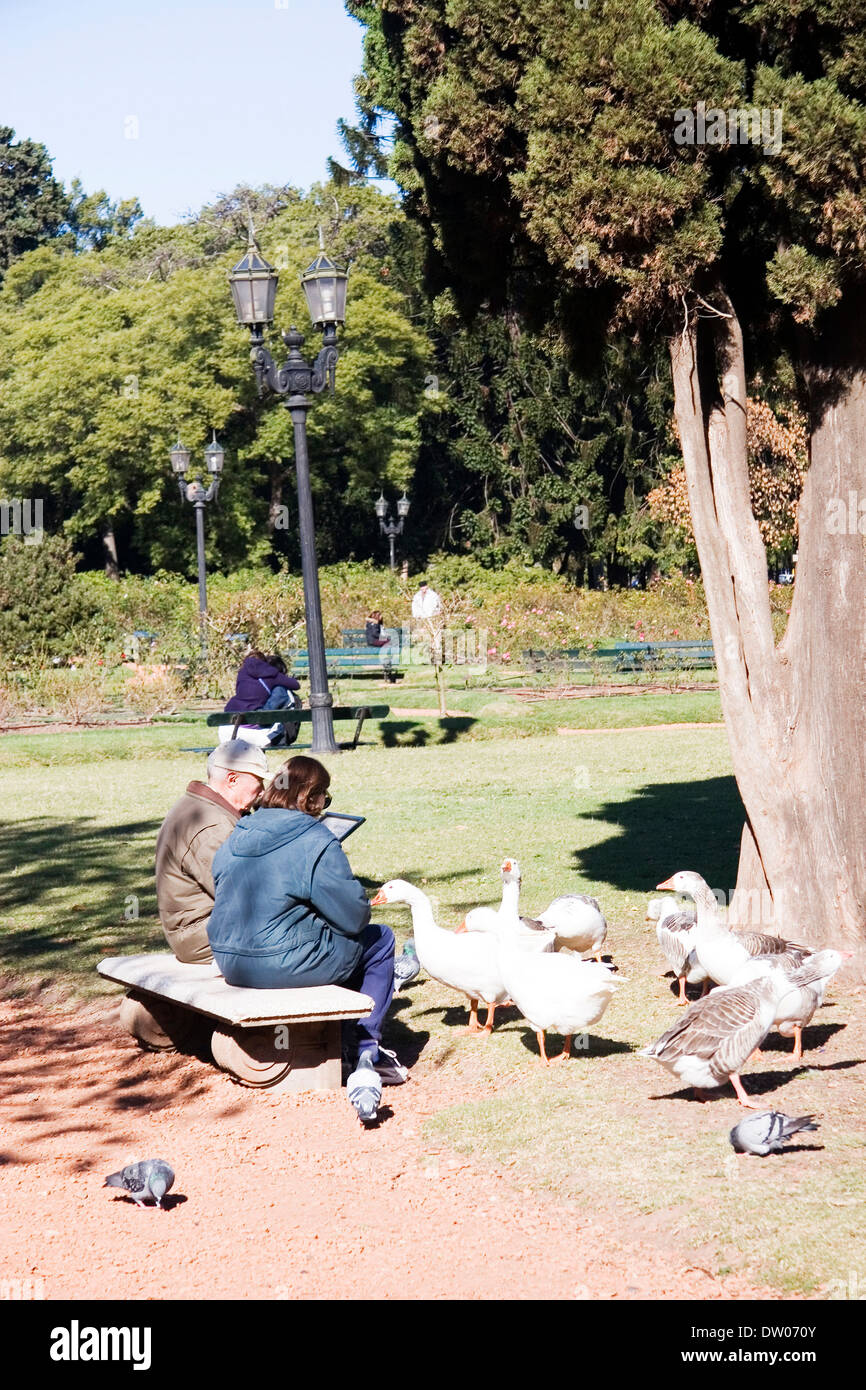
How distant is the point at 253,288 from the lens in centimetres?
1585

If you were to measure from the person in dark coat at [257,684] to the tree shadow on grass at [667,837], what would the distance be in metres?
4.68

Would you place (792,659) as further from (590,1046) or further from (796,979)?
(590,1046)

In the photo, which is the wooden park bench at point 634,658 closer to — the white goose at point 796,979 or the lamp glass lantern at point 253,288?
the lamp glass lantern at point 253,288

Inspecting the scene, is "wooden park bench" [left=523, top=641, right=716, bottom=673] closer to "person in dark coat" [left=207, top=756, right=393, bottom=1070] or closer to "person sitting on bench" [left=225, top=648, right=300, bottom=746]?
"person sitting on bench" [left=225, top=648, right=300, bottom=746]

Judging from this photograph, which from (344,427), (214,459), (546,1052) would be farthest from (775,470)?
(546,1052)

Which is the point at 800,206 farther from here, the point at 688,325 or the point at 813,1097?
the point at 813,1097

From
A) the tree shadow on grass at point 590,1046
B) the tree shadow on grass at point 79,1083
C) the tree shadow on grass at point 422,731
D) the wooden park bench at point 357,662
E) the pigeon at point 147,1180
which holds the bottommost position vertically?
the tree shadow on grass at point 79,1083

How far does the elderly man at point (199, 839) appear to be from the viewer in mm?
6559

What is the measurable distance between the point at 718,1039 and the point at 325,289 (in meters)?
12.2

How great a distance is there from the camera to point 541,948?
665 centimetres

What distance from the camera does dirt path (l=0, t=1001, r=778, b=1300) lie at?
13.7 ft

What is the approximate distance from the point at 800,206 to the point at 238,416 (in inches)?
1703

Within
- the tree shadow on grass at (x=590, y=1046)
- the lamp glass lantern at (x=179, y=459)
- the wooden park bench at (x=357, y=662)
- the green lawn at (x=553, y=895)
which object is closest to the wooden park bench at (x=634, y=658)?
the wooden park bench at (x=357, y=662)

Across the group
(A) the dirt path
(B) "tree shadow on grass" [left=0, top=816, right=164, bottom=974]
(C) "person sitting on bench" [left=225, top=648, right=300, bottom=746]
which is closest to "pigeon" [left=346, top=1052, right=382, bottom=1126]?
(A) the dirt path
